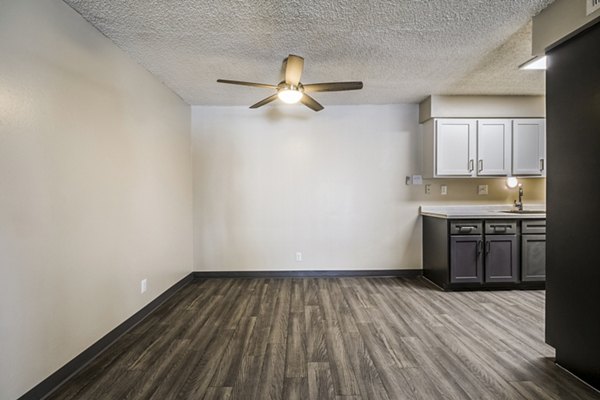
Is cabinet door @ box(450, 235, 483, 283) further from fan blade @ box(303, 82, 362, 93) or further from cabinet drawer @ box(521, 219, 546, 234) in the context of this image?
fan blade @ box(303, 82, 362, 93)

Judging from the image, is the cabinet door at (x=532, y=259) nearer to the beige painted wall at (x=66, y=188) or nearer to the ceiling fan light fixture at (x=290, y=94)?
the ceiling fan light fixture at (x=290, y=94)

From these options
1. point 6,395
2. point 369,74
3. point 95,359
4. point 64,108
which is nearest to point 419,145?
point 369,74

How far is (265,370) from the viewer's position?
200cm

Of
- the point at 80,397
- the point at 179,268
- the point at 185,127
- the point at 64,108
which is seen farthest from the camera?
the point at 185,127

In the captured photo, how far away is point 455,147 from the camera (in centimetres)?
396

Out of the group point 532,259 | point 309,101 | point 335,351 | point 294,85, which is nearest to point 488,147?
point 532,259

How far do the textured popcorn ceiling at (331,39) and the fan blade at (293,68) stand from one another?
194 millimetres

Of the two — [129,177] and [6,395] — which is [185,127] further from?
[6,395]

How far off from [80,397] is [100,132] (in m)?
1.81

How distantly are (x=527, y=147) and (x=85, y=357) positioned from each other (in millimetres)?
5252

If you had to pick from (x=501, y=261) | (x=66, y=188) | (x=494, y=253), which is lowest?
(x=501, y=261)

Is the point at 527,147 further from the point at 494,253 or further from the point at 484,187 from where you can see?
the point at 494,253

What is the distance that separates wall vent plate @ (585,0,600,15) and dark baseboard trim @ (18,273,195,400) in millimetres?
3842

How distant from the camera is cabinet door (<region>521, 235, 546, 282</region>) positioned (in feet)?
12.1
